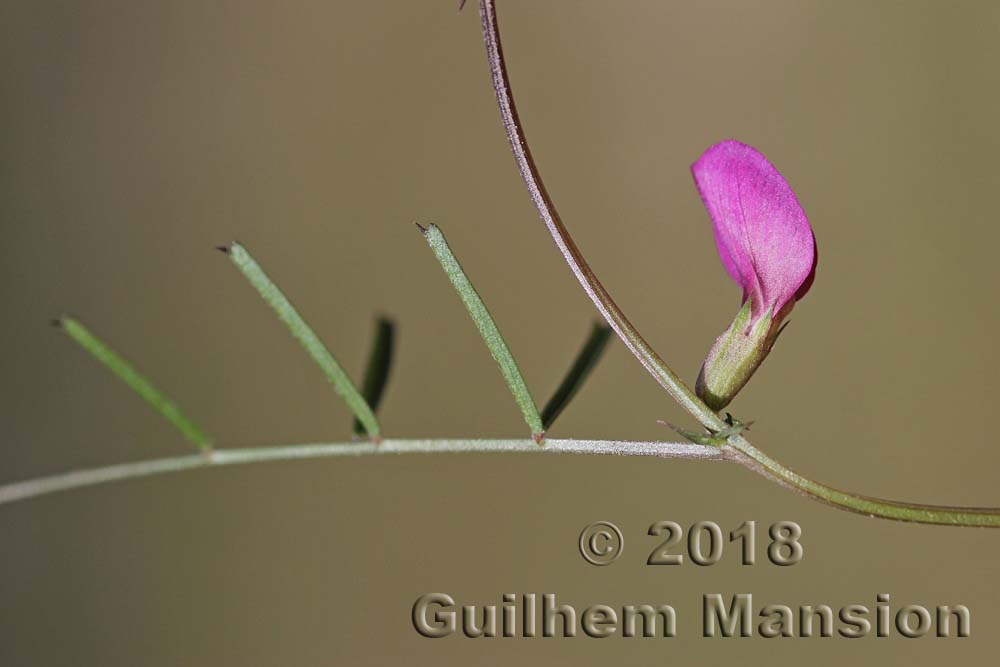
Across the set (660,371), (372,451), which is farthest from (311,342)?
(660,371)

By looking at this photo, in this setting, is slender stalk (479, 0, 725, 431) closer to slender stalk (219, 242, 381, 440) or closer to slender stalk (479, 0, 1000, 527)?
slender stalk (479, 0, 1000, 527)

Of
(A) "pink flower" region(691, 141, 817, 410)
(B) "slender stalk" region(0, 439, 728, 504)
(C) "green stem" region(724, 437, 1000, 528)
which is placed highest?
(A) "pink flower" region(691, 141, 817, 410)

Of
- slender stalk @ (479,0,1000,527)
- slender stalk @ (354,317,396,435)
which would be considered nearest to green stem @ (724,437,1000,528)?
slender stalk @ (479,0,1000,527)

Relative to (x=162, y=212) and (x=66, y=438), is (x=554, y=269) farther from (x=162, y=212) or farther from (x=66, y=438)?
(x=66, y=438)

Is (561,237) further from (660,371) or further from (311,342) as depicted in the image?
(311,342)

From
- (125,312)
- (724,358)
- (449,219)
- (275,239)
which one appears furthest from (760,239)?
(125,312)

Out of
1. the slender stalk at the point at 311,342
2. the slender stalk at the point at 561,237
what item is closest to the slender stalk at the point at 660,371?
the slender stalk at the point at 561,237
